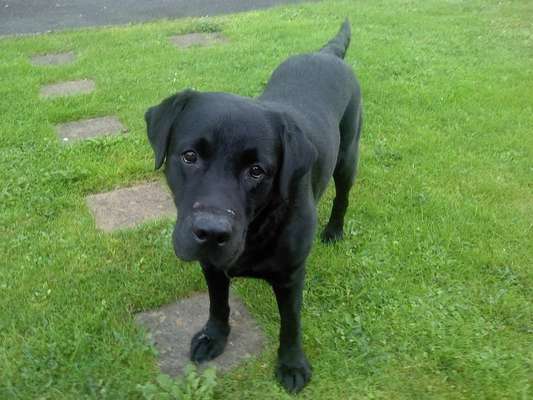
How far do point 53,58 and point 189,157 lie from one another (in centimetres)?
587

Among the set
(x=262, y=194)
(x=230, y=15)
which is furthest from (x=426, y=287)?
(x=230, y=15)

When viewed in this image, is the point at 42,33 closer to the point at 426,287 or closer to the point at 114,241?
the point at 114,241

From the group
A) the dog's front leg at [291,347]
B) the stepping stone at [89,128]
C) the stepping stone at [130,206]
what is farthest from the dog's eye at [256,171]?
the stepping stone at [89,128]

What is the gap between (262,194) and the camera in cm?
238

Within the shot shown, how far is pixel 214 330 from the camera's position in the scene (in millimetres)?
3109

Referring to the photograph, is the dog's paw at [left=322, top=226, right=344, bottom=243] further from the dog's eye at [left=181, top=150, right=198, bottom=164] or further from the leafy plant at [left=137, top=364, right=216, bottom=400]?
the dog's eye at [left=181, top=150, right=198, bottom=164]

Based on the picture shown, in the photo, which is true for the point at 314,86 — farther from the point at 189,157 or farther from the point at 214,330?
the point at 214,330

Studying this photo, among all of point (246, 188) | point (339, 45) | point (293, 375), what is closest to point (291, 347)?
point (293, 375)

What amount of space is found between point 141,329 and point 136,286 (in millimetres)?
394

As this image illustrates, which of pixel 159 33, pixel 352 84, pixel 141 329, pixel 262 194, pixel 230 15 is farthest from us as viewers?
pixel 230 15

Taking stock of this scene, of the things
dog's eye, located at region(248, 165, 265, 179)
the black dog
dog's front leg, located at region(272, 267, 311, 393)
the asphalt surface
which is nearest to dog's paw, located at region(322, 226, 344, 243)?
the black dog

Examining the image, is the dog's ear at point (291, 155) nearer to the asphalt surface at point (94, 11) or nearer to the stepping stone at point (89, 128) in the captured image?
the stepping stone at point (89, 128)

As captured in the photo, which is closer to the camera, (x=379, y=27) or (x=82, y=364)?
(x=82, y=364)

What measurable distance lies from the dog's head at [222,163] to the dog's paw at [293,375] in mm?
871
